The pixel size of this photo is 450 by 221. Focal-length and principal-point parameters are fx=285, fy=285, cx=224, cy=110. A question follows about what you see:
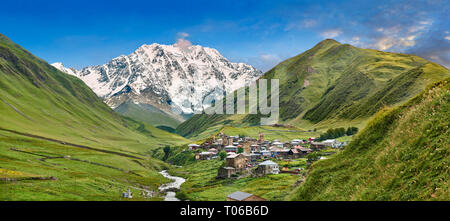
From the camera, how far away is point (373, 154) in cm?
2792

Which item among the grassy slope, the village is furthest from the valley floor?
the grassy slope

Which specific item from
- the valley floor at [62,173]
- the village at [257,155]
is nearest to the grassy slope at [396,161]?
the valley floor at [62,173]

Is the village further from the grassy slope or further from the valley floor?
the grassy slope

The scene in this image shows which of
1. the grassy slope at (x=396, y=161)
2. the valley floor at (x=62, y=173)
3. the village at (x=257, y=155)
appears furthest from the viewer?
the village at (x=257, y=155)

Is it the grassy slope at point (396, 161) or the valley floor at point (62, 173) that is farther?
the valley floor at point (62, 173)

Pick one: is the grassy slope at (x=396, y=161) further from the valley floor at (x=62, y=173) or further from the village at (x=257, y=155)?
the village at (x=257, y=155)

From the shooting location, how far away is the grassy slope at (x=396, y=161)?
1692cm

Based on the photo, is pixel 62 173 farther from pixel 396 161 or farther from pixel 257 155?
pixel 396 161

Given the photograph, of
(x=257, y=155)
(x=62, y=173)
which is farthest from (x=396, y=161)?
(x=257, y=155)

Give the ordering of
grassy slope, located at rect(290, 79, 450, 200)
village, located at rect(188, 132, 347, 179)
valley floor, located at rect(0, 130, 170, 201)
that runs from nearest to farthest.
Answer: grassy slope, located at rect(290, 79, 450, 200), valley floor, located at rect(0, 130, 170, 201), village, located at rect(188, 132, 347, 179)

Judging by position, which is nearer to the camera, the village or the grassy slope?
the grassy slope

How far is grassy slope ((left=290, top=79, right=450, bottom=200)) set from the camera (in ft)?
55.5
